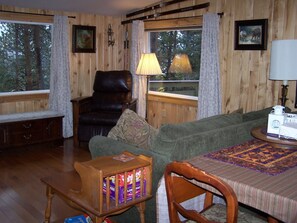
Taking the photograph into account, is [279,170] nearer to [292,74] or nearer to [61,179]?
[292,74]

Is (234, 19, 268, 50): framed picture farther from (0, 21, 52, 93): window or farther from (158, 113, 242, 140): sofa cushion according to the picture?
(0, 21, 52, 93): window

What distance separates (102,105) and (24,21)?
67.4 inches

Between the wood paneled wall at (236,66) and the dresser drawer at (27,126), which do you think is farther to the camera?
the dresser drawer at (27,126)

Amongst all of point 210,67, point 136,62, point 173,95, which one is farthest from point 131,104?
point 210,67

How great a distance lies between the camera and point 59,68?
5.31 meters

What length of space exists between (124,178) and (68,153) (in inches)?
113

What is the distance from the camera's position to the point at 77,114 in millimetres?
4961

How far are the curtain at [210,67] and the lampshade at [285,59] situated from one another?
1.71 metres

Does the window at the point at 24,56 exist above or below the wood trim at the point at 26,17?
below

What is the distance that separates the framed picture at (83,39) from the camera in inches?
220

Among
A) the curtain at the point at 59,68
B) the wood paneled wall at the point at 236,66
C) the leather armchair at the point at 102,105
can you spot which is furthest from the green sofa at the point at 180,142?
the curtain at the point at 59,68

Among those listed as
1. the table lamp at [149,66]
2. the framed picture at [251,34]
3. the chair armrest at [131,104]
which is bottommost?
the chair armrest at [131,104]

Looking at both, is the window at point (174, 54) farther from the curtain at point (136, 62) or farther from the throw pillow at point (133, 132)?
the throw pillow at point (133, 132)

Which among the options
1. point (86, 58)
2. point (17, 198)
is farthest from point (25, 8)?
point (17, 198)
